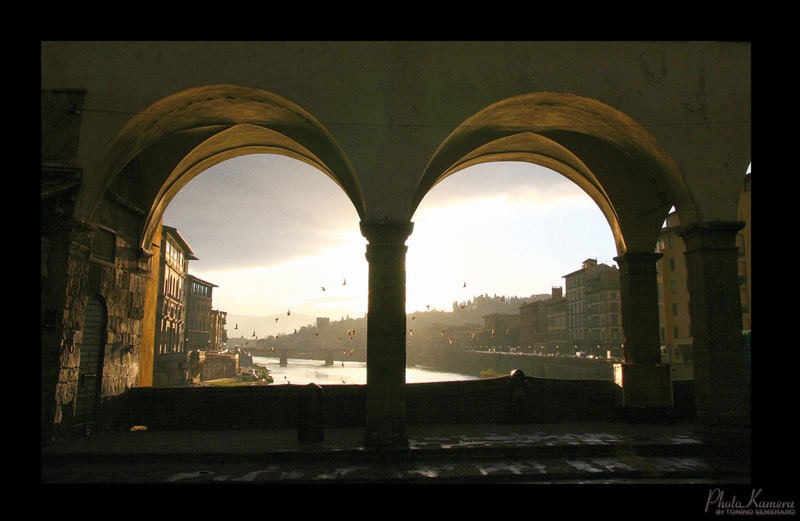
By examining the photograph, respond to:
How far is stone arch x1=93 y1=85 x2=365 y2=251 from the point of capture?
844 centimetres

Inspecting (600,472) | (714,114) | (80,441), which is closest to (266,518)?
(600,472)

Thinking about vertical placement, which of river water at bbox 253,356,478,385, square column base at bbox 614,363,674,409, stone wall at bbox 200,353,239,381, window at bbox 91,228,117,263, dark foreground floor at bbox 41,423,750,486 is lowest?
river water at bbox 253,356,478,385

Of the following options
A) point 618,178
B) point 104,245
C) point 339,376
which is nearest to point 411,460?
point 104,245

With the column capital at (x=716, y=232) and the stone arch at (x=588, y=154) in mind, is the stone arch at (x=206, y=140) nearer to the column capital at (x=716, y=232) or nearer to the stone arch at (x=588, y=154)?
the stone arch at (x=588, y=154)

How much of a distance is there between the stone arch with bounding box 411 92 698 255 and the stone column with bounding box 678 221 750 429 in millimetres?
569

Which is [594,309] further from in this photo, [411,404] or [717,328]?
[717,328]

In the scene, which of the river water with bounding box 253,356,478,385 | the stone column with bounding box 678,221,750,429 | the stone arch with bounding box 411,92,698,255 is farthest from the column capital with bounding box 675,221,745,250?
the river water with bounding box 253,356,478,385

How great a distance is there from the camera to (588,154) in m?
11.2

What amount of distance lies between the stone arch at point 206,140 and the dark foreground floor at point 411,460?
4087 millimetres

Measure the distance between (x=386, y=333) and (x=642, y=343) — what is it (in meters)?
6.38

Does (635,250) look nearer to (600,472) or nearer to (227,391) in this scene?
(600,472)

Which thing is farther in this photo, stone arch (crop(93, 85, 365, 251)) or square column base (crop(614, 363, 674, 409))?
square column base (crop(614, 363, 674, 409))

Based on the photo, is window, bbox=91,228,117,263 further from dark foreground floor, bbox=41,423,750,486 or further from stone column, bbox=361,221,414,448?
stone column, bbox=361,221,414,448

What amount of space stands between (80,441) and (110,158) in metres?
4.80
